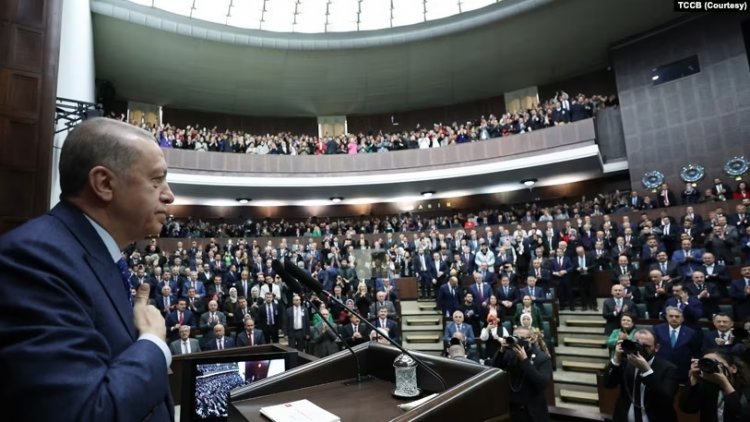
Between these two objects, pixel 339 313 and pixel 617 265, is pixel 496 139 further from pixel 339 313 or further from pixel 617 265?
pixel 339 313

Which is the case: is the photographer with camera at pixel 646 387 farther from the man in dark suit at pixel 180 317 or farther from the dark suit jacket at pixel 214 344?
the man in dark suit at pixel 180 317

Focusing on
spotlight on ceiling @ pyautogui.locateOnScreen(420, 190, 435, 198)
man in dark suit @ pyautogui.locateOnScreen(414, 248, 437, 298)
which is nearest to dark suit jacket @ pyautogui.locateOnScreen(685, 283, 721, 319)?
man in dark suit @ pyautogui.locateOnScreen(414, 248, 437, 298)

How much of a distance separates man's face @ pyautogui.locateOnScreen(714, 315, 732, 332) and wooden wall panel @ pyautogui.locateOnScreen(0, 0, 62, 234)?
6.27m

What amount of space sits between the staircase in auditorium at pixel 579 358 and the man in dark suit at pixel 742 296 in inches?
63.0

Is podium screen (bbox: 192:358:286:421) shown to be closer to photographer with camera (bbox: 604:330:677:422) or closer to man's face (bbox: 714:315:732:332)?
photographer with camera (bbox: 604:330:677:422)

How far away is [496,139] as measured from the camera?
13875 millimetres

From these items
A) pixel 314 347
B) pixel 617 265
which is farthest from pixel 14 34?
pixel 617 265

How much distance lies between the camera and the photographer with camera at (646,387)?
3275 millimetres

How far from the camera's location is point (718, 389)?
3.17 meters

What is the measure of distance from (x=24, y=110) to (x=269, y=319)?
4.65 meters

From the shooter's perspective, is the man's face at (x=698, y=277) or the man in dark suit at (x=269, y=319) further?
the man in dark suit at (x=269, y=319)

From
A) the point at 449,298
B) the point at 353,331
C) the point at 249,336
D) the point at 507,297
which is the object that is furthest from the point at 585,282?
the point at 249,336

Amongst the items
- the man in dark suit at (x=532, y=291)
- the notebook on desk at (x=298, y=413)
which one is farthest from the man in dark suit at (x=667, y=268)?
the notebook on desk at (x=298, y=413)

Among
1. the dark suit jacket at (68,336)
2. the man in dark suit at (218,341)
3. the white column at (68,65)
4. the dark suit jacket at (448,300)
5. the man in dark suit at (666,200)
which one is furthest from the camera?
the man in dark suit at (666,200)
